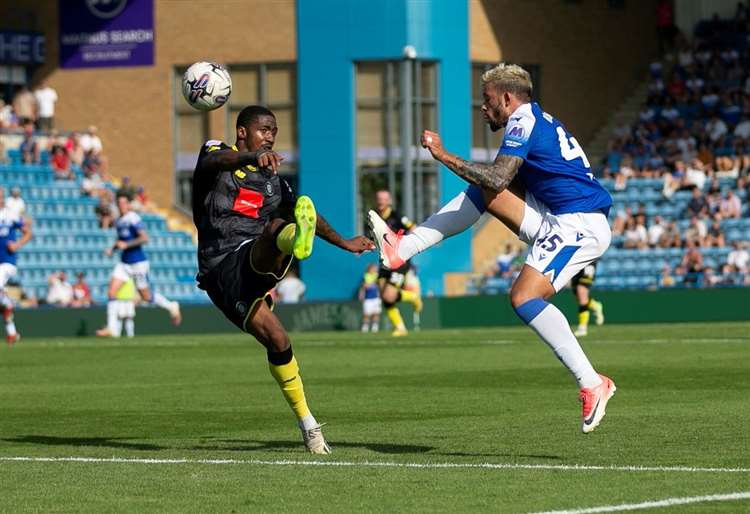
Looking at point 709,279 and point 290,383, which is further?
point 709,279

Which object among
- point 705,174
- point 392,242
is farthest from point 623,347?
point 705,174

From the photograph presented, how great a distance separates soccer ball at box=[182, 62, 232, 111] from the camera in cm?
1223

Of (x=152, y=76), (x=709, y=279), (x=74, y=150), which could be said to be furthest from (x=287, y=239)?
(x=152, y=76)

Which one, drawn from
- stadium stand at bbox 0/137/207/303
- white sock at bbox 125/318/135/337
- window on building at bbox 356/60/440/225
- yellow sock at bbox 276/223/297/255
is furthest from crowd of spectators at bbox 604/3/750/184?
yellow sock at bbox 276/223/297/255

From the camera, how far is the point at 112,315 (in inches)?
1303

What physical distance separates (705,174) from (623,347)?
18.8 meters

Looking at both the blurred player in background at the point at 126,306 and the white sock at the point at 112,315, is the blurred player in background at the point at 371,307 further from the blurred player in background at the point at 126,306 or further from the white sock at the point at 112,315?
the white sock at the point at 112,315

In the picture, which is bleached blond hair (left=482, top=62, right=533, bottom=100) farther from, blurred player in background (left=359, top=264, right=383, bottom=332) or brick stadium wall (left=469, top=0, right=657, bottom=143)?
brick stadium wall (left=469, top=0, right=657, bottom=143)

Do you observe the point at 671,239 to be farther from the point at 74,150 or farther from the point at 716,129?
the point at 74,150

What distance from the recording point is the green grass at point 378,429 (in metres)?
9.04

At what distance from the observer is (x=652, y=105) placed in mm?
47000

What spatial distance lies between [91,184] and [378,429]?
3075cm

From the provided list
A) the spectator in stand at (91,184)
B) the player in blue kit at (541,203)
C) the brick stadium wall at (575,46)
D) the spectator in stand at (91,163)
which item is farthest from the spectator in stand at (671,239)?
the player in blue kit at (541,203)

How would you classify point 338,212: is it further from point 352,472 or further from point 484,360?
point 352,472
